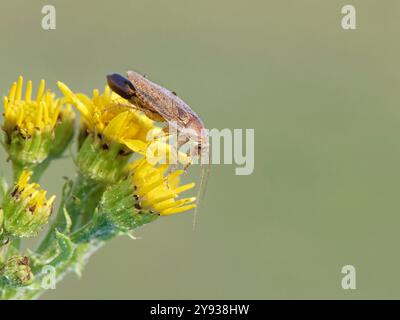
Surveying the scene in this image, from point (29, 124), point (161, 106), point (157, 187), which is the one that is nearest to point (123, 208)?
point (157, 187)

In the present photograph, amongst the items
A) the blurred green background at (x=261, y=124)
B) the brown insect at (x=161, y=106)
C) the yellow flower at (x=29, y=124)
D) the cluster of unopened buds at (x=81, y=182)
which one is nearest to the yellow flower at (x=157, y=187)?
the cluster of unopened buds at (x=81, y=182)

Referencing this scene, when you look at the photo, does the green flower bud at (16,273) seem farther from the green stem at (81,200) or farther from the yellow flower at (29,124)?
the yellow flower at (29,124)

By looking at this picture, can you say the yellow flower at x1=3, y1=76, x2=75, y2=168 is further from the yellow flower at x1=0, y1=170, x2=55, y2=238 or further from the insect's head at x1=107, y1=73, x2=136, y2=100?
the yellow flower at x1=0, y1=170, x2=55, y2=238

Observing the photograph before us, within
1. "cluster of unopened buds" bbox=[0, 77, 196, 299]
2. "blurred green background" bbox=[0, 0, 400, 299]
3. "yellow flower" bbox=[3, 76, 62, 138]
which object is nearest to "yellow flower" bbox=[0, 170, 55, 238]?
"cluster of unopened buds" bbox=[0, 77, 196, 299]

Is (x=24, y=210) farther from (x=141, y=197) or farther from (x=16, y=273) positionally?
(x=141, y=197)

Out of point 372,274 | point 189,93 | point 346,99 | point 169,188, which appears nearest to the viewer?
point 169,188

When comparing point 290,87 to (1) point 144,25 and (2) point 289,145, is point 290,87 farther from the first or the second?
(1) point 144,25
